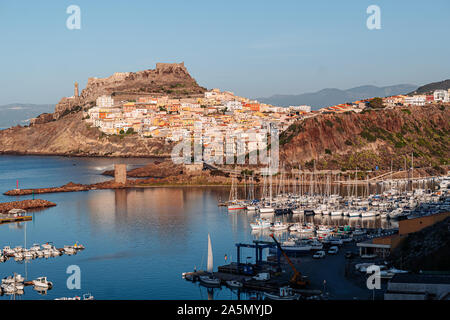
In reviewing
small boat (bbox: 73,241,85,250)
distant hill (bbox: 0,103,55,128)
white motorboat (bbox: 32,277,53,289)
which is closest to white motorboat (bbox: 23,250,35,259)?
small boat (bbox: 73,241,85,250)

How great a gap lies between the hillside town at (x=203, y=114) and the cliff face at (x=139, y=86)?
121 inches

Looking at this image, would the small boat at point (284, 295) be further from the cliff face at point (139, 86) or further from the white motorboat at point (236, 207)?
the cliff face at point (139, 86)

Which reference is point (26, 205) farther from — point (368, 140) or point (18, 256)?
point (368, 140)

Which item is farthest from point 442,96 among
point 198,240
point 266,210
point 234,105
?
point 198,240

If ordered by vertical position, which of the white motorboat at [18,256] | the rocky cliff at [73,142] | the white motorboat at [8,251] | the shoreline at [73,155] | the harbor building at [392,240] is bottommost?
the white motorboat at [18,256]

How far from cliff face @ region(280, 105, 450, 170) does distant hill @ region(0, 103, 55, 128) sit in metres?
115

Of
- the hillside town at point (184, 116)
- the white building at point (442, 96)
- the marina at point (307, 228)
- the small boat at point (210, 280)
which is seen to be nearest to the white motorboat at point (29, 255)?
the marina at point (307, 228)

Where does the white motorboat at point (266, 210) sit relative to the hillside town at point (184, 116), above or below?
below

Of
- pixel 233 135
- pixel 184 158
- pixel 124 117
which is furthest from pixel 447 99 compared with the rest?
pixel 124 117

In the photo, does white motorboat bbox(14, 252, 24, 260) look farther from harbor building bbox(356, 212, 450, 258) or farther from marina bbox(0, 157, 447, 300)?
harbor building bbox(356, 212, 450, 258)

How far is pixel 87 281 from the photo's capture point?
17.2 metres

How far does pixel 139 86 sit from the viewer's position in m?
89.9

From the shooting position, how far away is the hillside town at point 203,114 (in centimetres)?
5956

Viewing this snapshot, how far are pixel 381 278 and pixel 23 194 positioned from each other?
28235 mm
